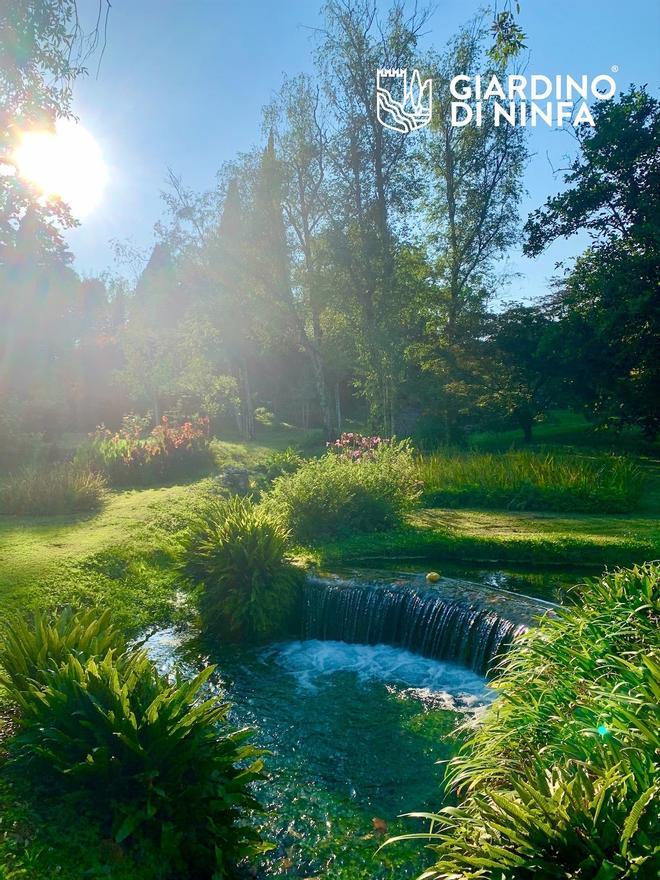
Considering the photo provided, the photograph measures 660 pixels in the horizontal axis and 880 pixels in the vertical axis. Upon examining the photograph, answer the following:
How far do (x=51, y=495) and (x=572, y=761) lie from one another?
1235cm

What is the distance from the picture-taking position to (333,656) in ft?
24.5

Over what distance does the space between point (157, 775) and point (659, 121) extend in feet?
65.8

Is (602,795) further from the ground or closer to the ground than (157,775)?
further from the ground

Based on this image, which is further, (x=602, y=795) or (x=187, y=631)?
(x=187, y=631)

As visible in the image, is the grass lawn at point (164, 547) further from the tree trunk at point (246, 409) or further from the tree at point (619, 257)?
the tree trunk at point (246, 409)

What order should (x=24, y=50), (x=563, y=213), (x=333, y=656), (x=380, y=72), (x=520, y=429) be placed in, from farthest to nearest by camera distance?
(x=520, y=429) → (x=380, y=72) → (x=563, y=213) → (x=333, y=656) → (x=24, y=50)

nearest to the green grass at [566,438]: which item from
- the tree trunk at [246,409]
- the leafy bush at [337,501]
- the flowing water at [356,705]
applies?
the tree trunk at [246,409]

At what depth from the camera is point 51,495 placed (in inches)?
510

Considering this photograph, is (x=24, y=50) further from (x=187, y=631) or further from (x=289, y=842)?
(x=289, y=842)

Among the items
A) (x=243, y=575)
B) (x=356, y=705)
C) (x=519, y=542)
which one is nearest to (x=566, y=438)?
(x=519, y=542)

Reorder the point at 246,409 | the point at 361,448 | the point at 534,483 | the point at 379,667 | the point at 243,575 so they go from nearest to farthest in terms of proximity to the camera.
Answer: the point at 379,667
the point at 243,575
the point at 534,483
the point at 361,448
the point at 246,409

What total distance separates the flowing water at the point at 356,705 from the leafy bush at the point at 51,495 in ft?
20.2

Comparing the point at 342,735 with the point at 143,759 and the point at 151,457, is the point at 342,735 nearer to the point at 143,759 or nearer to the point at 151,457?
the point at 143,759

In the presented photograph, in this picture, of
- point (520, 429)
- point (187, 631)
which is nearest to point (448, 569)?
point (187, 631)
